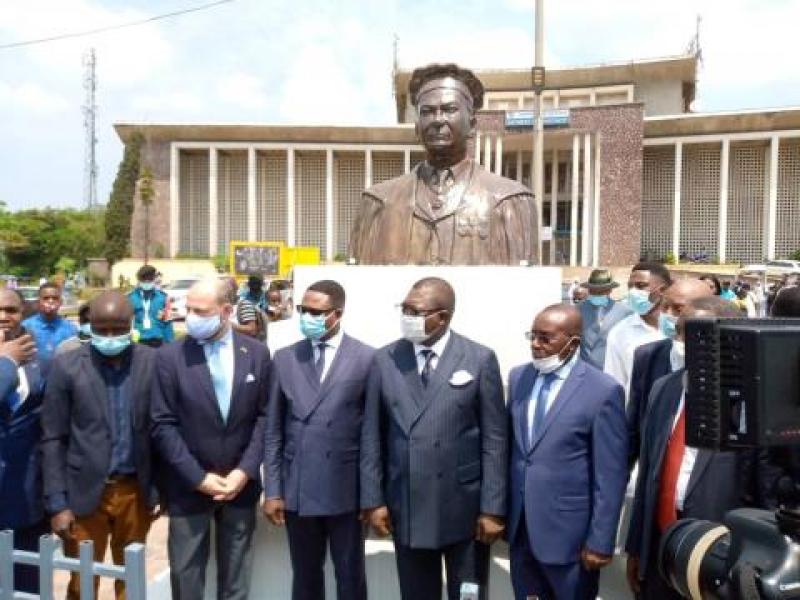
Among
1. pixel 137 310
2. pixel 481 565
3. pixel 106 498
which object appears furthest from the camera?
pixel 137 310

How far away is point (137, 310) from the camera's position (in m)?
8.14

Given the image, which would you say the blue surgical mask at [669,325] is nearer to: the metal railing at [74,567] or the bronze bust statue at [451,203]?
the bronze bust statue at [451,203]

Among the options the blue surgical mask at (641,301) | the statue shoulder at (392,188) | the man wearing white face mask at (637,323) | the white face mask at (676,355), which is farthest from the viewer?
the blue surgical mask at (641,301)

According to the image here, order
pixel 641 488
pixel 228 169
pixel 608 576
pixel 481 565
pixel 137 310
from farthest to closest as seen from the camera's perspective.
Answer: pixel 228 169
pixel 137 310
pixel 608 576
pixel 481 565
pixel 641 488

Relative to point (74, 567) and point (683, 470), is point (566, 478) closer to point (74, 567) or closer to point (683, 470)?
point (683, 470)

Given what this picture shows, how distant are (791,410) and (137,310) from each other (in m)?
7.60

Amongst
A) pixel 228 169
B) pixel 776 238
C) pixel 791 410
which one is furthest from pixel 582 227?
pixel 791 410

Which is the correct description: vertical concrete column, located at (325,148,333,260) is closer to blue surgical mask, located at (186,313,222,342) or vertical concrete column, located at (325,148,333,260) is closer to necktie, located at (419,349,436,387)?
blue surgical mask, located at (186,313,222,342)

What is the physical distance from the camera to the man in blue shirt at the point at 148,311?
26.6 ft

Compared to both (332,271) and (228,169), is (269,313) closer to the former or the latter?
(332,271)

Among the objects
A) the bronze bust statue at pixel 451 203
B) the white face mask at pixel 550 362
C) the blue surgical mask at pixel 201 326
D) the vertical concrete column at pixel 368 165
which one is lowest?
the white face mask at pixel 550 362

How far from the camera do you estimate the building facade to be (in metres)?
32.3

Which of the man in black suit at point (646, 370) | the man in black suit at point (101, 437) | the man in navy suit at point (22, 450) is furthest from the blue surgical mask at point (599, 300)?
the man in navy suit at point (22, 450)

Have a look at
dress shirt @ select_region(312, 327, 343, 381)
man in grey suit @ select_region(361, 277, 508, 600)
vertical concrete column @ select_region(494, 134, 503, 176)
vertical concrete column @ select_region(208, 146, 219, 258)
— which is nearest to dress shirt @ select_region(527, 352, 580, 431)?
man in grey suit @ select_region(361, 277, 508, 600)
